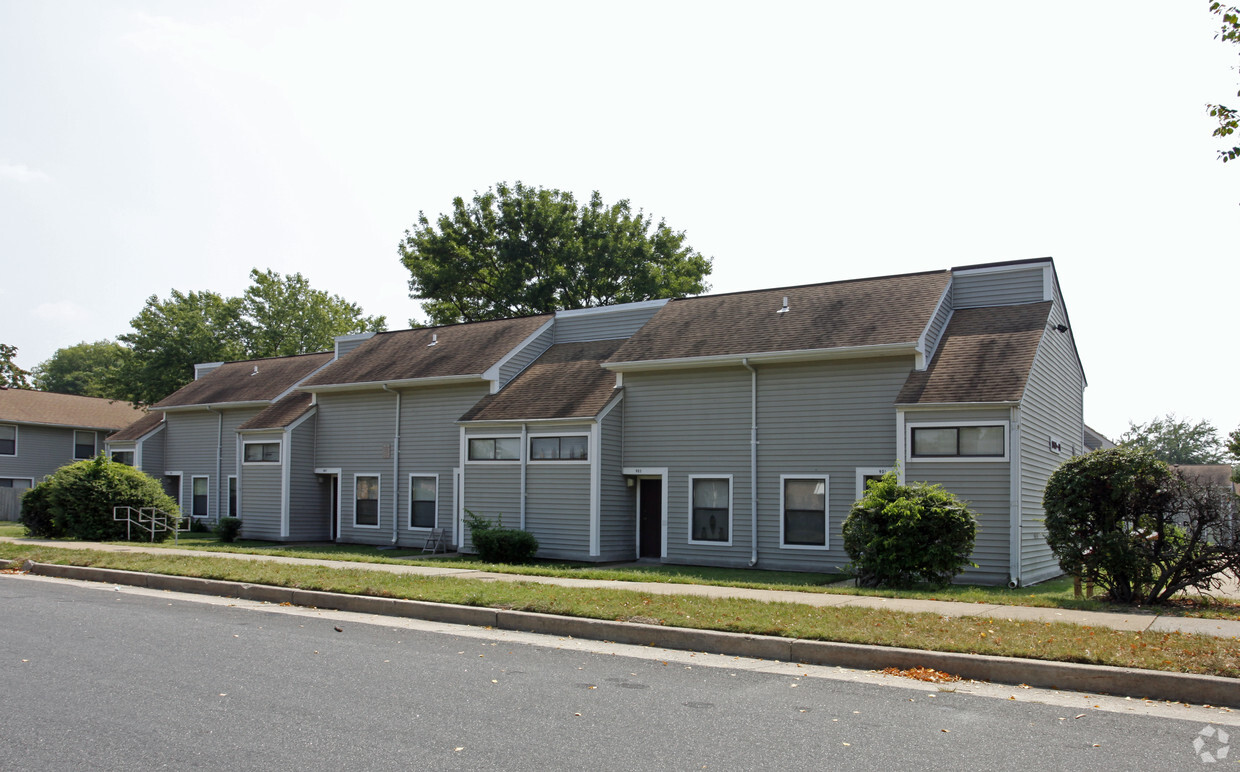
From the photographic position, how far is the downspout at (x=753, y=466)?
1980 centimetres

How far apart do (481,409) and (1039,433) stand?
12565 mm

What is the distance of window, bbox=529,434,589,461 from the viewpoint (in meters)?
21.4

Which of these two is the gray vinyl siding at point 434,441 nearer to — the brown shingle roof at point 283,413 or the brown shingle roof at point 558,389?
the brown shingle roof at point 558,389

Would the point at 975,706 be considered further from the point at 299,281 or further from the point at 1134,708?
the point at 299,281

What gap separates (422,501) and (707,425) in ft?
29.3

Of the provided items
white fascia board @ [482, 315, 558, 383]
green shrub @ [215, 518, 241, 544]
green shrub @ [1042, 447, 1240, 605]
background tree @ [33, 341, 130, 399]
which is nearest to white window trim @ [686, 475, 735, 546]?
white fascia board @ [482, 315, 558, 383]

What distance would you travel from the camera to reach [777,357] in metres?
19.6

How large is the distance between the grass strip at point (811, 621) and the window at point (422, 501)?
892 cm

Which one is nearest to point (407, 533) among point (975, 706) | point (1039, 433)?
point (1039, 433)

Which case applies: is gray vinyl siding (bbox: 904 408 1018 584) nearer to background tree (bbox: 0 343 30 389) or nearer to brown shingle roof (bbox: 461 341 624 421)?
brown shingle roof (bbox: 461 341 624 421)

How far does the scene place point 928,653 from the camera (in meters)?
9.02

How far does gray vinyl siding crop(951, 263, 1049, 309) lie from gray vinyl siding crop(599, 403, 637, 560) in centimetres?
793

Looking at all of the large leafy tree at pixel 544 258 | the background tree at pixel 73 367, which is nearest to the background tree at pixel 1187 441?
the large leafy tree at pixel 544 258

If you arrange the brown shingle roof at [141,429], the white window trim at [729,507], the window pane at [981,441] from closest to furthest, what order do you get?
the window pane at [981,441] < the white window trim at [729,507] < the brown shingle roof at [141,429]
